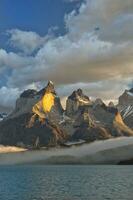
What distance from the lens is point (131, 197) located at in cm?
13850

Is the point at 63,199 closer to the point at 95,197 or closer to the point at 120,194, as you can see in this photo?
the point at 95,197

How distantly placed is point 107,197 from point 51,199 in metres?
16.5

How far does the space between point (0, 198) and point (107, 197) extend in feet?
108

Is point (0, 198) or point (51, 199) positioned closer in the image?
point (51, 199)

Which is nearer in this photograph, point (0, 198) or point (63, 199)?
point (63, 199)

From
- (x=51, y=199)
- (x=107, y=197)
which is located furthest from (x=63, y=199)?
(x=107, y=197)

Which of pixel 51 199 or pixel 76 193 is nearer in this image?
pixel 51 199

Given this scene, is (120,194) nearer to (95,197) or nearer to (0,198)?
(95,197)

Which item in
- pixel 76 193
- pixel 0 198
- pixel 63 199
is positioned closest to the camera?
pixel 63 199

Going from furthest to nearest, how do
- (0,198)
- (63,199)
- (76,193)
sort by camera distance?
1. (76,193)
2. (0,198)
3. (63,199)

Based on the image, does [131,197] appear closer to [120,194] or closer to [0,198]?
[120,194]

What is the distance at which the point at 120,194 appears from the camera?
148875 mm

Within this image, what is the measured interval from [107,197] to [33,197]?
22.4 m

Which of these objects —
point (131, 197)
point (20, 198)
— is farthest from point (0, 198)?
point (131, 197)
